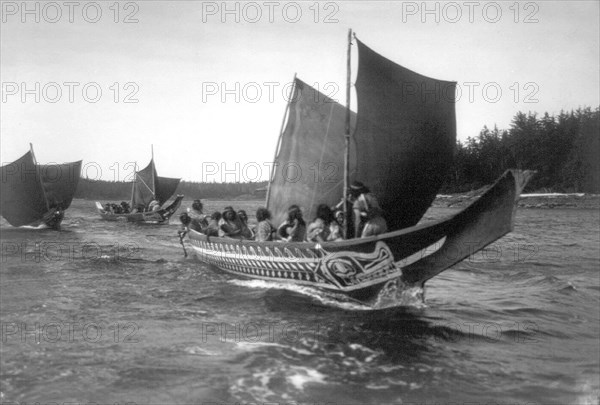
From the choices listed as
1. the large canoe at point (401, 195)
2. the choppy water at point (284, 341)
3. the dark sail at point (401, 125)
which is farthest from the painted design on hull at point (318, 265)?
the dark sail at point (401, 125)

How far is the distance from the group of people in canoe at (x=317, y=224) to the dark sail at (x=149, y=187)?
30787 mm

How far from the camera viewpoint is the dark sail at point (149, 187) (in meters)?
47.8

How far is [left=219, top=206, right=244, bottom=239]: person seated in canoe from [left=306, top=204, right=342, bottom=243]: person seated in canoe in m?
4.46

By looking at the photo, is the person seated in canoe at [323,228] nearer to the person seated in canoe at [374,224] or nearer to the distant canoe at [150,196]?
the person seated in canoe at [374,224]

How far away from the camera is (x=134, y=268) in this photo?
2047cm

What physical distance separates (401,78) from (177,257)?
15187mm

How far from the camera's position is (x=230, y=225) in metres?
17.3

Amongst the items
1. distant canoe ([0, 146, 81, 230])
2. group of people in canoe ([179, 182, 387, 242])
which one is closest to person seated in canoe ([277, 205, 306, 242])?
group of people in canoe ([179, 182, 387, 242])

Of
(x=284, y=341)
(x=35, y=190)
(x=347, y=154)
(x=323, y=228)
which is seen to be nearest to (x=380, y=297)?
(x=323, y=228)

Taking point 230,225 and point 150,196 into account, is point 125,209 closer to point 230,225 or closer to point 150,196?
point 150,196

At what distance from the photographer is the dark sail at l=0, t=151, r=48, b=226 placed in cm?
3466

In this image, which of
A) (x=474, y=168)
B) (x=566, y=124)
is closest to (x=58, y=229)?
(x=474, y=168)

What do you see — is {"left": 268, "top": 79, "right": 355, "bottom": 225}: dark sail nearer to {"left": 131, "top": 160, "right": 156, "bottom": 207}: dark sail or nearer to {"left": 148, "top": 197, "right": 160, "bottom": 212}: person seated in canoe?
{"left": 148, "top": 197, "right": 160, "bottom": 212}: person seated in canoe

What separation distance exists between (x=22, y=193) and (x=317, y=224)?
1140 inches
